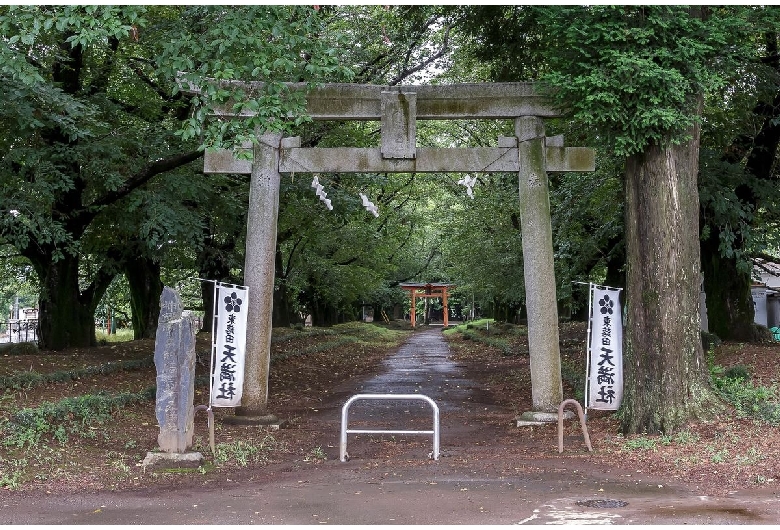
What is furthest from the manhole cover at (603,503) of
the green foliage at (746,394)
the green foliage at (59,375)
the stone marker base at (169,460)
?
the green foliage at (59,375)

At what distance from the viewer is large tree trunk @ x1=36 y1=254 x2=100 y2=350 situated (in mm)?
16234

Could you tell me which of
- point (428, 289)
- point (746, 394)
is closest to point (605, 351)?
point (746, 394)

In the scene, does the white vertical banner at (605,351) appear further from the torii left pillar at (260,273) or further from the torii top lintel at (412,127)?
the torii left pillar at (260,273)

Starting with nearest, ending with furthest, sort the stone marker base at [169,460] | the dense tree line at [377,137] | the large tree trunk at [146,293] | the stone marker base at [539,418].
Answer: the stone marker base at [169,460] → the dense tree line at [377,137] → the stone marker base at [539,418] → the large tree trunk at [146,293]

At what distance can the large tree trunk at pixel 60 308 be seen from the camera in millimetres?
16234

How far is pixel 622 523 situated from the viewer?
18.2 feet

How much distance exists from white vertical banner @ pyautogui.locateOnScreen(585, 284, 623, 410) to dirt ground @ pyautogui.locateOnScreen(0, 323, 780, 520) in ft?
1.36

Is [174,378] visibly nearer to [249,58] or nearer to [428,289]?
[249,58]

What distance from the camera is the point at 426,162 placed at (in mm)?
11594

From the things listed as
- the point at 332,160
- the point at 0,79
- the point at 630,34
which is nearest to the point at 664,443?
the point at 630,34

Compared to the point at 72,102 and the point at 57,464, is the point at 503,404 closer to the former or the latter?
the point at 57,464

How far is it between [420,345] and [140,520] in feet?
89.0

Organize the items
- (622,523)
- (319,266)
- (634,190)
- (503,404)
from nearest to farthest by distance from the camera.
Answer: (622,523) < (634,190) < (503,404) < (319,266)

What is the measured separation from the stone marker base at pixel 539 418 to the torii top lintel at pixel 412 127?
145 inches
